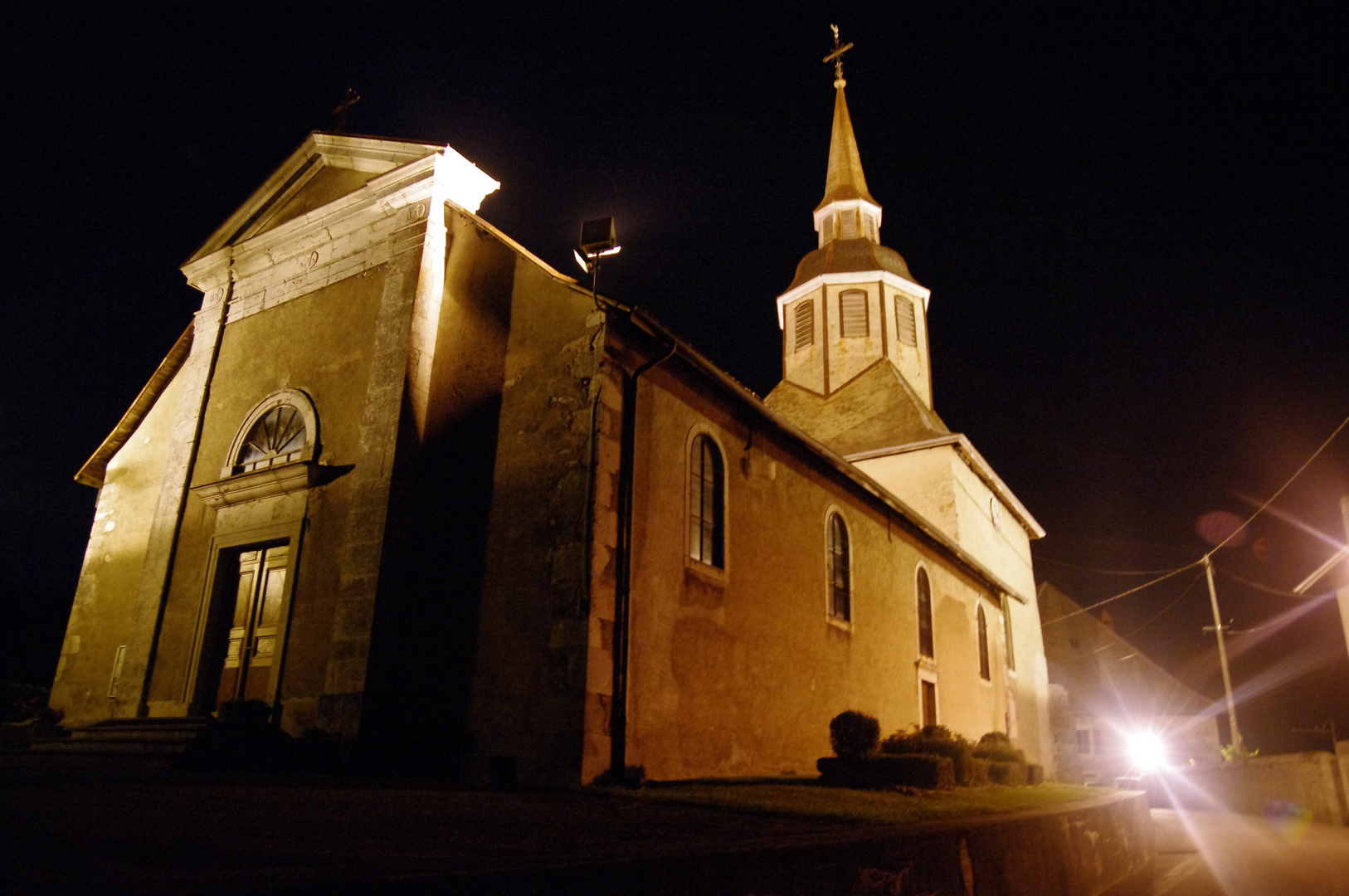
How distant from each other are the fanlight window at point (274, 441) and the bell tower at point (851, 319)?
17.1 meters

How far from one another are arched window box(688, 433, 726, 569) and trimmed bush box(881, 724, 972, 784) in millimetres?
3388

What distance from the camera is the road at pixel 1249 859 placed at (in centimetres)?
909

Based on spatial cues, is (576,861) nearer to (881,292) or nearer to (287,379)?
(287,379)

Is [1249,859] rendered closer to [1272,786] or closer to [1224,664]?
[1272,786]

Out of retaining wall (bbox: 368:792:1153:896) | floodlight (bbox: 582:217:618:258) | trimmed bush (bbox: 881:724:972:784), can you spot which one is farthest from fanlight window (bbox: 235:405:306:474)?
retaining wall (bbox: 368:792:1153:896)

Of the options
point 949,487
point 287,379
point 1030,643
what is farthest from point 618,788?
point 1030,643

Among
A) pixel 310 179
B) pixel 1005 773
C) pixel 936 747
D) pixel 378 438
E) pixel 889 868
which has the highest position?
pixel 310 179

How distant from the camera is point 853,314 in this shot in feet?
88.7

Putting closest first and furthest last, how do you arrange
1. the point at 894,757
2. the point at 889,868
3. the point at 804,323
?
1. the point at 889,868
2. the point at 894,757
3. the point at 804,323

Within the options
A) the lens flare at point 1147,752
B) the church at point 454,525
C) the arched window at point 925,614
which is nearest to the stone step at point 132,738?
the church at point 454,525

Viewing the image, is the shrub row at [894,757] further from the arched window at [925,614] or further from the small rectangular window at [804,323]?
the small rectangular window at [804,323]

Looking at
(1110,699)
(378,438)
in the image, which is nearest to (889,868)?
(378,438)

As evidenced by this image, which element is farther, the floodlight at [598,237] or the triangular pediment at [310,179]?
the triangular pediment at [310,179]

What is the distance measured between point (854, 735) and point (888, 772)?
1.88 ft
